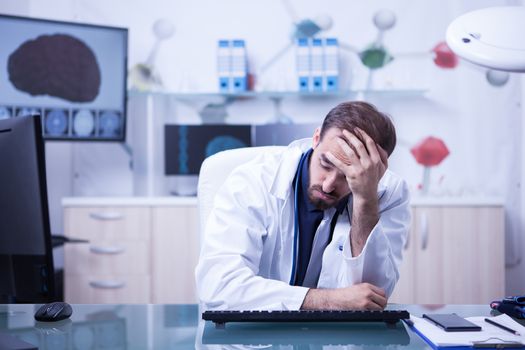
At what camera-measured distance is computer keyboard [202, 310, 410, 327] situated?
39.4 inches

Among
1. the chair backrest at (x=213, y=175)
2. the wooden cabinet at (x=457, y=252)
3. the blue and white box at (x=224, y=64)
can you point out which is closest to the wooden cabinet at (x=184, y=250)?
the wooden cabinet at (x=457, y=252)

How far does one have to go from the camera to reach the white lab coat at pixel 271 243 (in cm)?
128

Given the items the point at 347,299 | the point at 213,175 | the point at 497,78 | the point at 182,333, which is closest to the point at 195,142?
the point at 213,175

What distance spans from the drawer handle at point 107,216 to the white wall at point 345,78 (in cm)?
58

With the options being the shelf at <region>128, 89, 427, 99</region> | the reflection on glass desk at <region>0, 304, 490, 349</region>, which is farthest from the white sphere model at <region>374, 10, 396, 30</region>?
the reflection on glass desk at <region>0, 304, 490, 349</region>

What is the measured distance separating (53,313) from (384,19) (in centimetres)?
314

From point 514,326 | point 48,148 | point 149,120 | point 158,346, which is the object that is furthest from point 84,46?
point 514,326

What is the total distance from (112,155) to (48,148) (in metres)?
0.41

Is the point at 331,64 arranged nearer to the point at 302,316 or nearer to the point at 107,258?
the point at 107,258

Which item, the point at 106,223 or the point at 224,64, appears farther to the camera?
the point at 224,64

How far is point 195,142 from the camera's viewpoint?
3.49 m

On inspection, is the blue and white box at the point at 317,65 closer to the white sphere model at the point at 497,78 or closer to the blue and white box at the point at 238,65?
the blue and white box at the point at 238,65

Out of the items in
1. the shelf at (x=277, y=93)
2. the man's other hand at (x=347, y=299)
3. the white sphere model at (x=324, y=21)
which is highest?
the white sphere model at (x=324, y=21)

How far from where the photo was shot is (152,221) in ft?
10.4
